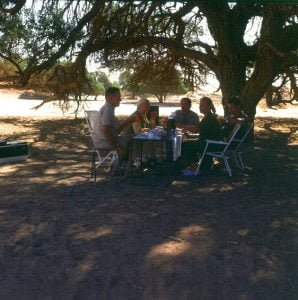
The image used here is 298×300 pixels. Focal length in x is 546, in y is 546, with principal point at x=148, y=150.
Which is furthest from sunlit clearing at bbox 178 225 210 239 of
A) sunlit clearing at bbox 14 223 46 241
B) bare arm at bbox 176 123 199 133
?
bare arm at bbox 176 123 199 133

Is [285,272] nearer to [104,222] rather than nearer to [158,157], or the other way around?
[104,222]

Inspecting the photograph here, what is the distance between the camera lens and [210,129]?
873 centimetres

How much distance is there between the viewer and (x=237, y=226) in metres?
5.61

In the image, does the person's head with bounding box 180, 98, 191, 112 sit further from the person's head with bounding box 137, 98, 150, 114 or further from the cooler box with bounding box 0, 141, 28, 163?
the cooler box with bounding box 0, 141, 28, 163

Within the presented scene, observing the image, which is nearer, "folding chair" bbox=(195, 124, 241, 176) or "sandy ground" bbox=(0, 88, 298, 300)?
"sandy ground" bbox=(0, 88, 298, 300)

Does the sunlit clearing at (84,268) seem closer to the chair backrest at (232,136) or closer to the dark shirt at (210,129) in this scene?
the chair backrest at (232,136)

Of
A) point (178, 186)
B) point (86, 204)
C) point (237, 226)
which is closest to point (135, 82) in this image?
point (178, 186)

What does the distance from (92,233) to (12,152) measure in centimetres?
536

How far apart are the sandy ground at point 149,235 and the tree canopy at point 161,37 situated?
186 inches

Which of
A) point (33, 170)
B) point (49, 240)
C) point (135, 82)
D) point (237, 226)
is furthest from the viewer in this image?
point (135, 82)

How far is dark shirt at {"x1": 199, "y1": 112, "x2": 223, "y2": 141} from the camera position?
8.71 meters

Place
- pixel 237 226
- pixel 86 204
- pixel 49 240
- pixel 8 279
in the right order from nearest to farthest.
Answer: pixel 8 279 → pixel 49 240 → pixel 237 226 → pixel 86 204

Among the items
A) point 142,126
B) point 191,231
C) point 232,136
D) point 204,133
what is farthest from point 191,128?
point 191,231

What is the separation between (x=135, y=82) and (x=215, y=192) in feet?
36.1
